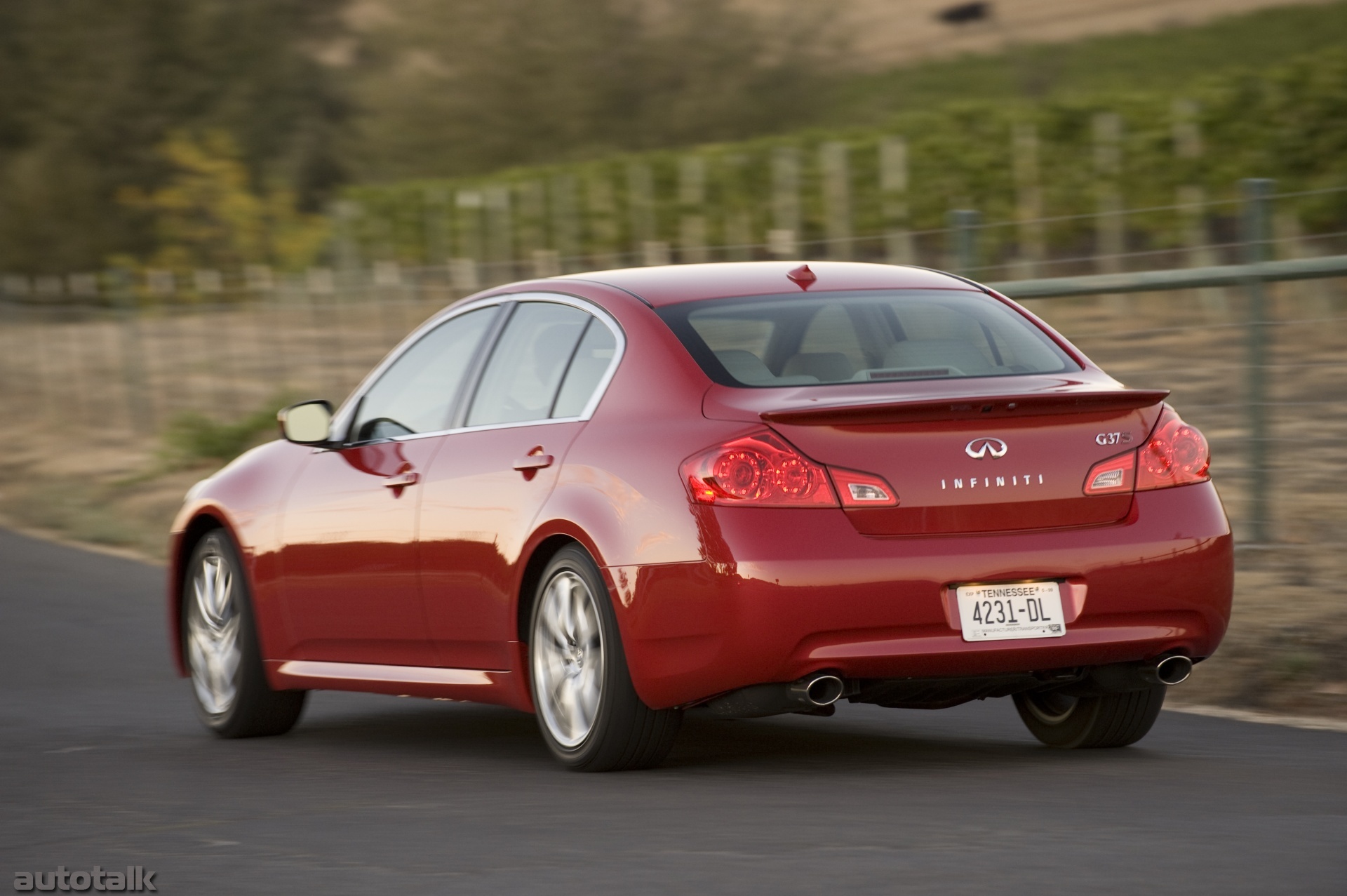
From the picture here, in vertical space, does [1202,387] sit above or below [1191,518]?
below

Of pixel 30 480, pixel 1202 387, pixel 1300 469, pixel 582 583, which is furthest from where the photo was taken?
pixel 30 480

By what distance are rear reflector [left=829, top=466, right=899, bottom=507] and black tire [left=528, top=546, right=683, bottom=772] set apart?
0.78 meters

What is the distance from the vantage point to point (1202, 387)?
47.9 feet

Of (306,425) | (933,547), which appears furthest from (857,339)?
(306,425)

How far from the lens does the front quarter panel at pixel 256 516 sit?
8.84 meters


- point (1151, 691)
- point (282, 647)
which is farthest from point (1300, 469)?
point (282, 647)

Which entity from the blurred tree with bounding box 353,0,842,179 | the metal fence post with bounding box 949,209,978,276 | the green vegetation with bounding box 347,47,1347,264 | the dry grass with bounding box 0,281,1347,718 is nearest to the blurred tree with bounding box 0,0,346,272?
the blurred tree with bounding box 353,0,842,179

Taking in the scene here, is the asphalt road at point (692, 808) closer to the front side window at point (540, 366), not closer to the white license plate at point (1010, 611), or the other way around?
the white license plate at point (1010, 611)

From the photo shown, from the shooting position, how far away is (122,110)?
259 ft

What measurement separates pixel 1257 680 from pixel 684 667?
3.28 metres

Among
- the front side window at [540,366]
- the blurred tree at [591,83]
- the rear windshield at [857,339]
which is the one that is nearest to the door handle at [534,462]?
the front side window at [540,366]

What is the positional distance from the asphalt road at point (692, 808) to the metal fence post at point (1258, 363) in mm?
2244

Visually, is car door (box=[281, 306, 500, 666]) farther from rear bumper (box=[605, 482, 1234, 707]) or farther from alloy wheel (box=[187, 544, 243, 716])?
rear bumper (box=[605, 482, 1234, 707])

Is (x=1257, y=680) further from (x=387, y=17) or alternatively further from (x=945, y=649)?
(x=387, y=17)
